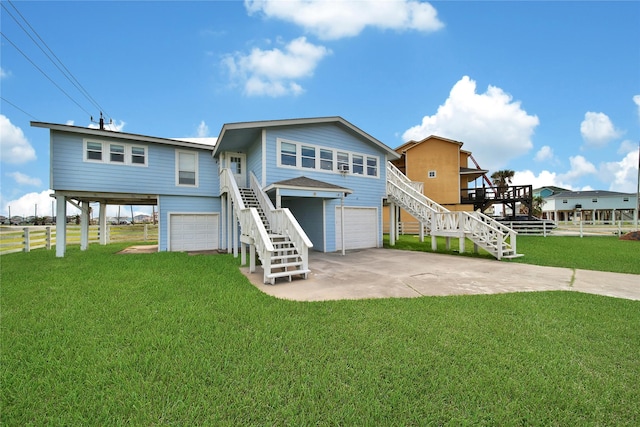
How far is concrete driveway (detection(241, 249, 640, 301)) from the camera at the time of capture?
5.48m

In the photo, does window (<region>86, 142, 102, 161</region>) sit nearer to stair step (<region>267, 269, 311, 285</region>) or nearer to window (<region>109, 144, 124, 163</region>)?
window (<region>109, 144, 124, 163</region>)

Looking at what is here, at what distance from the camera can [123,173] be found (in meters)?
11.4

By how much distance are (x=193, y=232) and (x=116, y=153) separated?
15.5 feet

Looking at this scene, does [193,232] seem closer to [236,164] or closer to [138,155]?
[236,164]

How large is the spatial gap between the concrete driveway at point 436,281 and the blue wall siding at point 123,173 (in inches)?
278

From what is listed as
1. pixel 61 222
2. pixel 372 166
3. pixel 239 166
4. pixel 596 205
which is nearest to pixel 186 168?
pixel 239 166

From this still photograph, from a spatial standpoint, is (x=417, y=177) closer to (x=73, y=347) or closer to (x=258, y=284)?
(x=258, y=284)

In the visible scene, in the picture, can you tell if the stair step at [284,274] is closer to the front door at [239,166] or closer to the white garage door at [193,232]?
the front door at [239,166]

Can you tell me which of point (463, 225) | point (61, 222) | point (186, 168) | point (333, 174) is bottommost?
point (463, 225)

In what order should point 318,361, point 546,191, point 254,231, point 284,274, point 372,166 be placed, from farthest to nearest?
point 546,191, point 372,166, point 254,231, point 284,274, point 318,361

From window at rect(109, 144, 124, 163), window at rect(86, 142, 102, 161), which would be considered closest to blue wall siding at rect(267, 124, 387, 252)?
window at rect(109, 144, 124, 163)

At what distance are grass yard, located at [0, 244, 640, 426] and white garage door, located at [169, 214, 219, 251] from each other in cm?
759

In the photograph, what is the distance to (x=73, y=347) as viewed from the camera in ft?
10.2

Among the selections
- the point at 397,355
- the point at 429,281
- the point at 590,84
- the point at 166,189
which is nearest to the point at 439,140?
the point at 590,84
